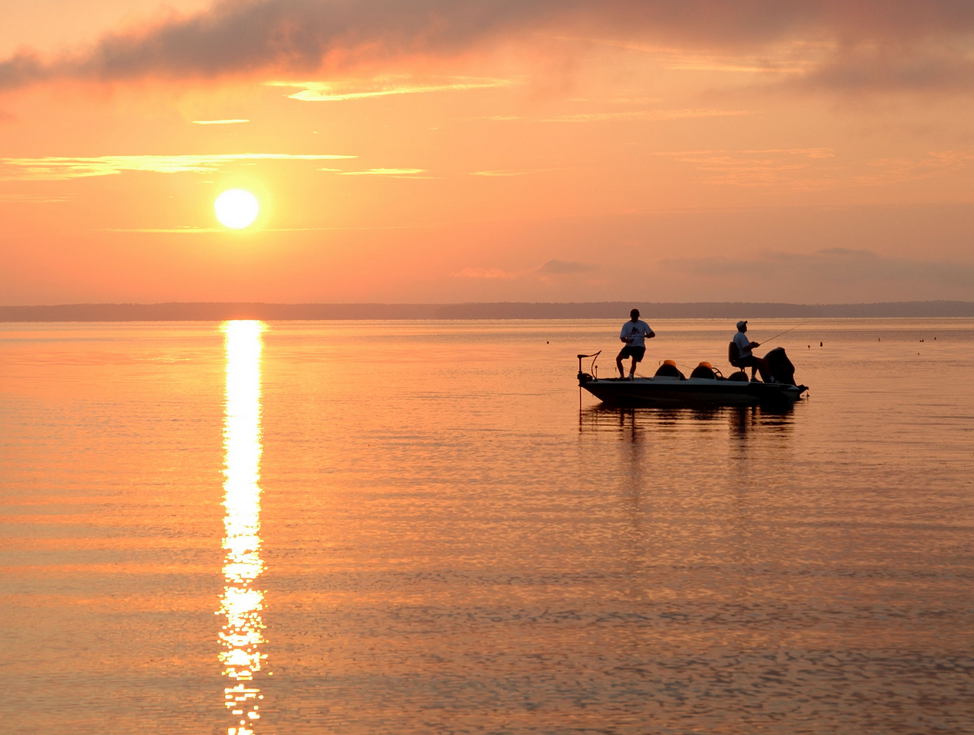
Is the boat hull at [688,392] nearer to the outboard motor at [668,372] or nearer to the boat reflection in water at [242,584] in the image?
the outboard motor at [668,372]

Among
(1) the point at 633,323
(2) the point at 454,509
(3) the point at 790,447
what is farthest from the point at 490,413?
(2) the point at 454,509

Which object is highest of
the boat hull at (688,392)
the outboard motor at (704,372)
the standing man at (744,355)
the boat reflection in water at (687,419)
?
the standing man at (744,355)

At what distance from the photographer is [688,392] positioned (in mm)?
42500

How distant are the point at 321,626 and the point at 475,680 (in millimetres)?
2394

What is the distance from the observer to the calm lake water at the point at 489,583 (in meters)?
10.1

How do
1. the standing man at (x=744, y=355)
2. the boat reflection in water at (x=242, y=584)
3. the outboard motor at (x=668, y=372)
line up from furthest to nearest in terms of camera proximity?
the standing man at (x=744, y=355) < the outboard motor at (x=668, y=372) < the boat reflection in water at (x=242, y=584)

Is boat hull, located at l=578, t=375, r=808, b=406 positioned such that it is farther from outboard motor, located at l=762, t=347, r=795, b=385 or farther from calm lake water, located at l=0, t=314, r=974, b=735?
calm lake water, located at l=0, t=314, r=974, b=735

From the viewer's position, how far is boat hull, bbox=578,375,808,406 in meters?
42.2

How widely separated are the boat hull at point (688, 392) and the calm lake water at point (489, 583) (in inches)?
350

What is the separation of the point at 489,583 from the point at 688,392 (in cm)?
2863

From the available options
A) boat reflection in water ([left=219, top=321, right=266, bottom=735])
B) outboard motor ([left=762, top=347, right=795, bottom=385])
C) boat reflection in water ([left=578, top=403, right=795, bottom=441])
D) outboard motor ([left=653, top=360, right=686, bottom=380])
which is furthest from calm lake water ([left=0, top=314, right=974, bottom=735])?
outboard motor ([left=762, top=347, right=795, bottom=385])

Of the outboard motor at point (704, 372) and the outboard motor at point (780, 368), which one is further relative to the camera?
the outboard motor at point (780, 368)

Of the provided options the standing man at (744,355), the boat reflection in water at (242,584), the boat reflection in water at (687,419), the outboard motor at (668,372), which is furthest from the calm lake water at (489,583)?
the standing man at (744,355)

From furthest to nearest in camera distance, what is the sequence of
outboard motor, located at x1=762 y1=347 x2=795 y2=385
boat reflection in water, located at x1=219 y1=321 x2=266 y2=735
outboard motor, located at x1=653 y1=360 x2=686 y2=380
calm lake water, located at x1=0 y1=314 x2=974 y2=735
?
outboard motor, located at x1=762 y1=347 x2=795 y2=385, outboard motor, located at x1=653 y1=360 x2=686 y2=380, boat reflection in water, located at x1=219 y1=321 x2=266 y2=735, calm lake water, located at x1=0 y1=314 x2=974 y2=735
